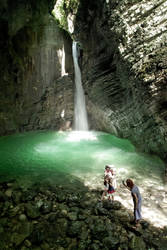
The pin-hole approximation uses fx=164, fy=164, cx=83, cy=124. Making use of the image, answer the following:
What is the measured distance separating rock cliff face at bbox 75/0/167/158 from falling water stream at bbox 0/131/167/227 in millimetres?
1251

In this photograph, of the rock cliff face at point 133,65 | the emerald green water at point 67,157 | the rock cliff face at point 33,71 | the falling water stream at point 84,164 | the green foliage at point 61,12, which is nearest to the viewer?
the falling water stream at point 84,164

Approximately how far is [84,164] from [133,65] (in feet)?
18.7

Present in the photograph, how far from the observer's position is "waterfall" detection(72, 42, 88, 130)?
1748cm

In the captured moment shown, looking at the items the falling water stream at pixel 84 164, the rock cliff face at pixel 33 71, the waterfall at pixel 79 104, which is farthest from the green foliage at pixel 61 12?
the falling water stream at pixel 84 164

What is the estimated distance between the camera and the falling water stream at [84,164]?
594 centimetres

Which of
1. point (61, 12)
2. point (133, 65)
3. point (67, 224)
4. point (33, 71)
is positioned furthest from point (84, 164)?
point (61, 12)

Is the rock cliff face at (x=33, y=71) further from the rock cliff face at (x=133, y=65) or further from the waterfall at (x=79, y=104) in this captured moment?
the rock cliff face at (x=133, y=65)

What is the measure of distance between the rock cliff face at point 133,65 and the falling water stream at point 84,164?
4.10 feet

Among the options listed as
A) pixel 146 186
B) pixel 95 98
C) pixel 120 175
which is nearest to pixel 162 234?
pixel 146 186

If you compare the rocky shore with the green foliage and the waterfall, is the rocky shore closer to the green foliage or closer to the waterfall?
the waterfall

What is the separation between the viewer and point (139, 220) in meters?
4.34

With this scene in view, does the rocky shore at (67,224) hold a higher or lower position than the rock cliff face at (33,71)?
lower

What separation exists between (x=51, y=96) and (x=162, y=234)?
14.7 m

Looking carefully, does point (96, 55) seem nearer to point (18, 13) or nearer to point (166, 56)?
point (166, 56)
